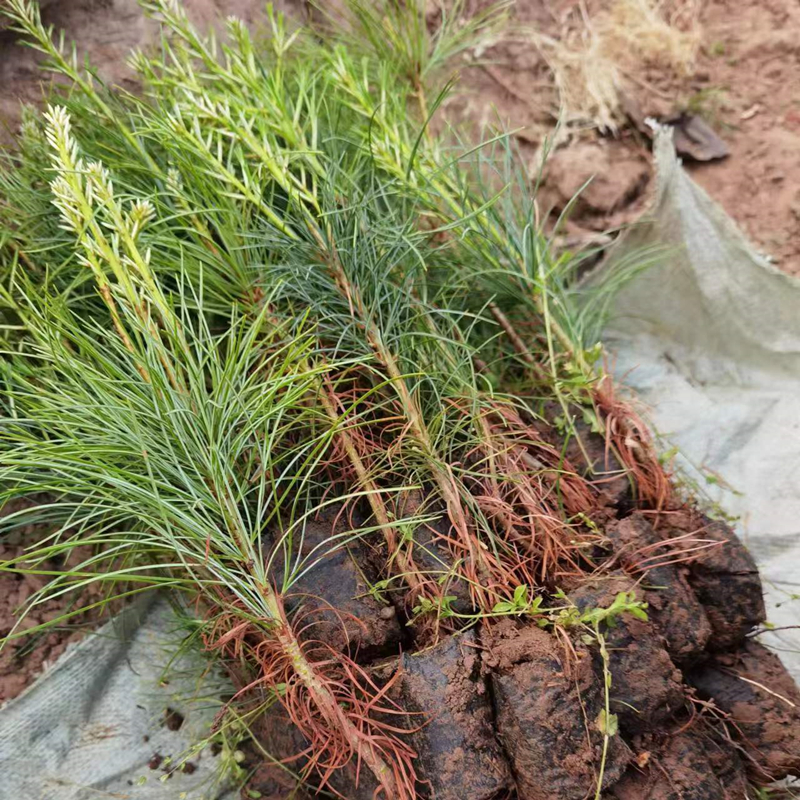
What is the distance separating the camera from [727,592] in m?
1.27

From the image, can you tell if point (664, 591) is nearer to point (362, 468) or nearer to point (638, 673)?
point (638, 673)

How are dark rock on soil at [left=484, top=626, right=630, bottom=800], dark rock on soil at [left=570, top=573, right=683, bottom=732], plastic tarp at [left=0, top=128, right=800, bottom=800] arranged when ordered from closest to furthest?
dark rock on soil at [left=484, top=626, right=630, bottom=800] < dark rock on soil at [left=570, top=573, right=683, bottom=732] < plastic tarp at [left=0, top=128, right=800, bottom=800]

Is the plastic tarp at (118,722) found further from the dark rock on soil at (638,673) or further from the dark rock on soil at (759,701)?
the dark rock on soil at (759,701)

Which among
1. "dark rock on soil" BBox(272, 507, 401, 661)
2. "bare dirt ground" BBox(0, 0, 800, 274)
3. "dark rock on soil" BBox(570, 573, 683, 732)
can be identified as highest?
"bare dirt ground" BBox(0, 0, 800, 274)

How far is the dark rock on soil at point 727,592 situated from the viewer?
1.27m

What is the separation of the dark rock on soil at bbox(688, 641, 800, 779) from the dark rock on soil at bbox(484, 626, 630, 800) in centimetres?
28

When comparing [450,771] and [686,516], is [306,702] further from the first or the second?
[686,516]

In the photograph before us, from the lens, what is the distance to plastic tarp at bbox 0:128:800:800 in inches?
54.9

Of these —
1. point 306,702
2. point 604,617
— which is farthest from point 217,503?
point 604,617

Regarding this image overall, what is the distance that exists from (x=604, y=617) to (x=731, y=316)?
111cm

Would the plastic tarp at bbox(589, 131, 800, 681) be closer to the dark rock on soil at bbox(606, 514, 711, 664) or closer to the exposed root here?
the dark rock on soil at bbox(606, 514, 711, 664)

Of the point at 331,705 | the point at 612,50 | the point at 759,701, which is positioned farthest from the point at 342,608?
the point at 612,50

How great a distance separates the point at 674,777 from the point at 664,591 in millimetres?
299

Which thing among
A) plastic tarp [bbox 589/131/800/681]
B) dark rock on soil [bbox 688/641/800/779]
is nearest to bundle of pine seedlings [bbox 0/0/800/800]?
dark rock on soil [bbox 688/641/800/779]
